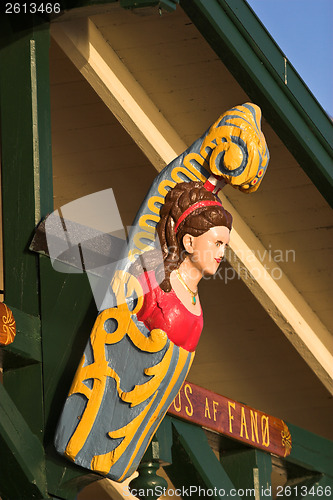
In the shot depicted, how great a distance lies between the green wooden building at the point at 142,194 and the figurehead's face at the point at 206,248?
414mm

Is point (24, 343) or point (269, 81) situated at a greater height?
point (269, 81)

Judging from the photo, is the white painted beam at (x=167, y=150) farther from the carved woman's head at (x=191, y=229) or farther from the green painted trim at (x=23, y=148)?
the carved woman's head at (x=191, y=229)

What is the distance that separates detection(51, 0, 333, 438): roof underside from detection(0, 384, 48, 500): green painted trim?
1.53m

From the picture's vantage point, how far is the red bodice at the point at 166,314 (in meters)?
4.95

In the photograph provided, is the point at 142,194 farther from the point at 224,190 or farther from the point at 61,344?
the point at 61,344

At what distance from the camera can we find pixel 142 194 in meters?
6.69

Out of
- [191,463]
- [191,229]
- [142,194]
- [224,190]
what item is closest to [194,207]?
[191,229]

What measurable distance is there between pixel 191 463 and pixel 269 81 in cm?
154

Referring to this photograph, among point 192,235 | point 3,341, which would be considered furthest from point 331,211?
point 3,341

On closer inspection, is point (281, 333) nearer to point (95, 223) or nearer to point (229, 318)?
point (229, 318)

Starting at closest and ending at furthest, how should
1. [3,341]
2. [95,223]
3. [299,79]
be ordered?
[3,341] → [299,79] → [95,223]

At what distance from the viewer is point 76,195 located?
22.2ft

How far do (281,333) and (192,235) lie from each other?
83.3 inches

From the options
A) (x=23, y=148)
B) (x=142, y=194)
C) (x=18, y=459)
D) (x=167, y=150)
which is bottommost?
(x=18, y=459)
